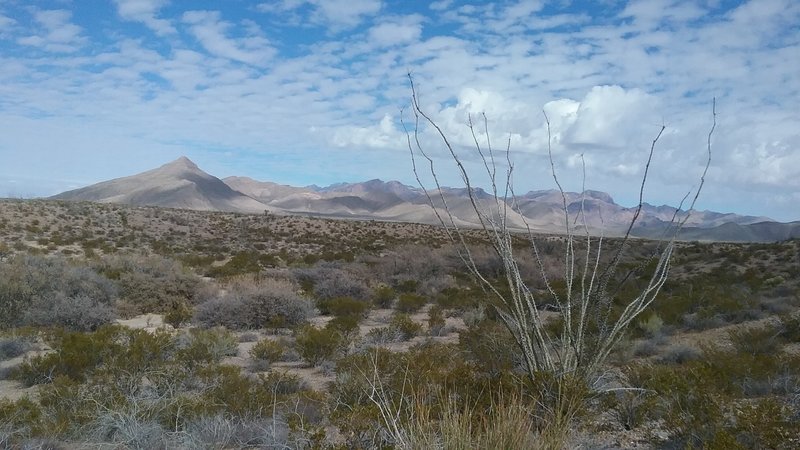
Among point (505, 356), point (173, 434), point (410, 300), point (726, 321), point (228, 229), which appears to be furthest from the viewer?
point (228, 229)

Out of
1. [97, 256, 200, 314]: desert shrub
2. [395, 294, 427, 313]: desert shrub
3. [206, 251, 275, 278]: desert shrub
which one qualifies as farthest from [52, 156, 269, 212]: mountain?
[395, 294, 427, 313]: desert shrub

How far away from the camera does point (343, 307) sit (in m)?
15.4

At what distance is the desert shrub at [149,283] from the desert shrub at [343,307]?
3.85m

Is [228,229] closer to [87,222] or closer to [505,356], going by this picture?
[87,222]

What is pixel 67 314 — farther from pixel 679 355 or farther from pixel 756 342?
pixel 756 342

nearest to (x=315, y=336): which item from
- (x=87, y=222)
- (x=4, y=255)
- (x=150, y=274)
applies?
(x=150, y=274)

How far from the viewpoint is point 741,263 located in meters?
28.9

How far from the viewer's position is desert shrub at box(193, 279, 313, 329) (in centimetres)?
1347

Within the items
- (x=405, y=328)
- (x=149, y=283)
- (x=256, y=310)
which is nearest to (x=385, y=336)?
(x=405, y=328)

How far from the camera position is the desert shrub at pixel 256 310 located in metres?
13.5

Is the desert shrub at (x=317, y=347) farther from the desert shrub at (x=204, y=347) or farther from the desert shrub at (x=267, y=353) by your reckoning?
the desert shrub at (x=204, y=347)

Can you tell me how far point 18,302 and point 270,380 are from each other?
856 centimetres

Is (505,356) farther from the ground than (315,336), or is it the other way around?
(505,356)

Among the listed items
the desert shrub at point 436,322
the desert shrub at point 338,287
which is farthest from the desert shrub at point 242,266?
the desert shrub at point 436,322
